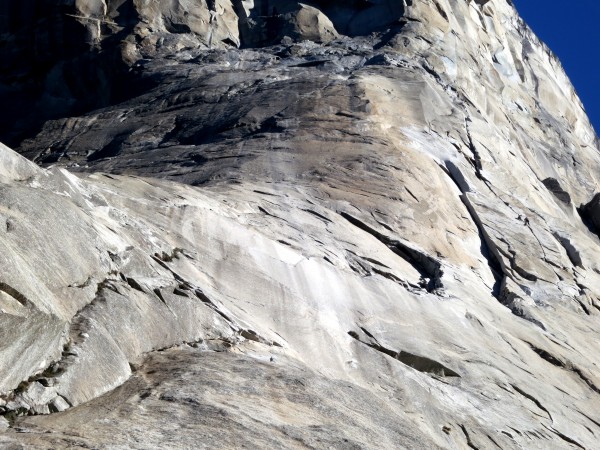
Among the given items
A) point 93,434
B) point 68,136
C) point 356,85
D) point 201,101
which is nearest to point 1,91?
point 68,136

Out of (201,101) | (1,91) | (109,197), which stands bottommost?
(1,91)

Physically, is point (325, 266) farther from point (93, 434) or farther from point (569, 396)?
point (93, 434)

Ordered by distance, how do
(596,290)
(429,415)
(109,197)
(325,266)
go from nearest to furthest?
(429,415) → (109,197) → (325,266) → (596,290)

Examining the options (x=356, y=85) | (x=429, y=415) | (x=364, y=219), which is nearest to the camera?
(x=429, y=415)

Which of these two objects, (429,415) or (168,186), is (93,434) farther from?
(168,186)

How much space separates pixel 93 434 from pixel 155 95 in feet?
95.7

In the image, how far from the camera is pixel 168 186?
882 inches

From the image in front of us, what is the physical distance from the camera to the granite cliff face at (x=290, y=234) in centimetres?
1361

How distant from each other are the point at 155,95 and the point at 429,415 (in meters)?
24.7

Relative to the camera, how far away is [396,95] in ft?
→ 118

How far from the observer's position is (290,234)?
23141mm

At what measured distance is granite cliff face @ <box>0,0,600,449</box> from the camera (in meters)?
13.6

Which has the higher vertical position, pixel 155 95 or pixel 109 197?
pixel 109 197

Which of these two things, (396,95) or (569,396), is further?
(396,95)
